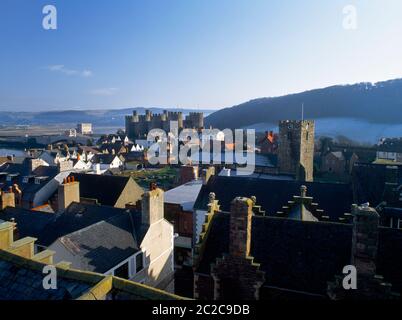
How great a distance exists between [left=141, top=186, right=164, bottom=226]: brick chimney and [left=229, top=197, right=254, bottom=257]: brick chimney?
8.38m

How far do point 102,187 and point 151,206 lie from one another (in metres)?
16.0

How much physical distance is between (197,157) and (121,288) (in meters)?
64.8

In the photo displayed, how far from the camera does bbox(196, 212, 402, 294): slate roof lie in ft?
41.0

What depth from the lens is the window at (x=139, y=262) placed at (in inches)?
759

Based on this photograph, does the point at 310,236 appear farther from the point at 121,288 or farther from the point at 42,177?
the point at 42,177

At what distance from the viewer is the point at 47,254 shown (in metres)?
9.32

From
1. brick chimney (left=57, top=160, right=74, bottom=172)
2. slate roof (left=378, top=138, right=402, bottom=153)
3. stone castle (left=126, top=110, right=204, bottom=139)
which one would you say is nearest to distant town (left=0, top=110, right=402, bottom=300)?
brick chimney (left=57, top=160, right=74, bottom=172)

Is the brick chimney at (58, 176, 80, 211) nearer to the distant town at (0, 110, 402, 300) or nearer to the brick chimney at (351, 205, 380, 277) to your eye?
the distant town at (0, 110, 402, 300)

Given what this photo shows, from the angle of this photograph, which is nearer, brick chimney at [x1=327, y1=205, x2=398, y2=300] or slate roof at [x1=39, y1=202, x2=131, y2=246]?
brick chimney at [x1=327, y1=205, x2=398, y2=300]

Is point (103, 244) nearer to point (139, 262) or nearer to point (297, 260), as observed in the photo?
point (139, 262)

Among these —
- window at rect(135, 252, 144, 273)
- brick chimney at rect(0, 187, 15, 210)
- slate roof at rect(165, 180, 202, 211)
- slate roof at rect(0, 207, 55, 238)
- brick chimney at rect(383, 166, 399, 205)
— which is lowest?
window at rect(135, 252, 144, 273)

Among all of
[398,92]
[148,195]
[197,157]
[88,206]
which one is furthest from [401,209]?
[398,92]

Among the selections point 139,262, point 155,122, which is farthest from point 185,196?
point 155,122

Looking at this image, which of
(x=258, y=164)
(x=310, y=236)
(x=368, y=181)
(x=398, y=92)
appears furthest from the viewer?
(x=398, y=92)
